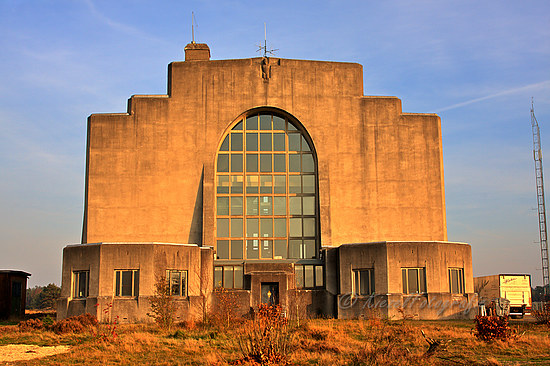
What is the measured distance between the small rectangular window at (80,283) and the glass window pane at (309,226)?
14.0 meters

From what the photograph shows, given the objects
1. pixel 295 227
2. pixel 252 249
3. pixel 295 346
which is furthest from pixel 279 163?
pixel 295 346

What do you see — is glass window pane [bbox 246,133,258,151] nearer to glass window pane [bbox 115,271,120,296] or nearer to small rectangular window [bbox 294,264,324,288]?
small rectangular window [bbox 294,264,324,288]

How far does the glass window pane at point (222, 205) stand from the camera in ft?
134

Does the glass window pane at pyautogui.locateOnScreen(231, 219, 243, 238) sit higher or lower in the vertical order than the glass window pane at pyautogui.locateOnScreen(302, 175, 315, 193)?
lower

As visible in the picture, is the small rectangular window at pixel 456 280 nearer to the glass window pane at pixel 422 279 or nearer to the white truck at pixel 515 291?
the glass window pane at pixel 422 279

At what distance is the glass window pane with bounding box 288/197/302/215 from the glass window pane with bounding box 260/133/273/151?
3695 millimetres

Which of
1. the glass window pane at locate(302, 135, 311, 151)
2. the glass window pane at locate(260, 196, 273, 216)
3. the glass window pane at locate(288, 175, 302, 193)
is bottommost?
the glass window pane at locate(260, 196, 273, 216)

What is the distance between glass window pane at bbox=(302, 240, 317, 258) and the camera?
40.6m

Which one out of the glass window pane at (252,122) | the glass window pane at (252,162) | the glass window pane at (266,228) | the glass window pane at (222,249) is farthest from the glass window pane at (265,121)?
the glass window pane at (222,249)

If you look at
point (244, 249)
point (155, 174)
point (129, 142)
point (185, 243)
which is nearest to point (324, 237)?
point (244, 249)

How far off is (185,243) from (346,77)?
15413 millimetres

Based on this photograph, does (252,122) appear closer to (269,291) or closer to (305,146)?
(305,146)

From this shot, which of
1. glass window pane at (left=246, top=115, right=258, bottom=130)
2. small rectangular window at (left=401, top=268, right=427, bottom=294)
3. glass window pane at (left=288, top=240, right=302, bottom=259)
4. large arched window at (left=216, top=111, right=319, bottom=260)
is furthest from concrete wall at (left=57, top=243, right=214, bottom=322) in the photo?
small rectangular window at (left=401, top=268, right=427, bottom=294)

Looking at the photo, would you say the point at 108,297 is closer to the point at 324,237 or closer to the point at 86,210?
the point at 86,210
